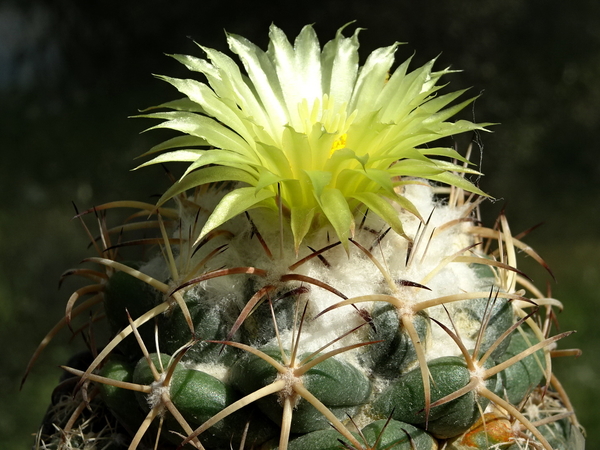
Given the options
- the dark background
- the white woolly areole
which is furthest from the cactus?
the dark background

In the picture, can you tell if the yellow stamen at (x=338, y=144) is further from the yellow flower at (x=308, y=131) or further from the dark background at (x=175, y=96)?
the dark background at (x=175, y=96)

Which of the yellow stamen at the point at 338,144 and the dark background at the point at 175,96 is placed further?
the dark background at the point at 175,96

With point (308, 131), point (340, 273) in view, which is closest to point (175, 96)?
point (308, 131)

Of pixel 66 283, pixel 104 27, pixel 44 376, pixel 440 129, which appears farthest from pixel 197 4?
pixel 440 129

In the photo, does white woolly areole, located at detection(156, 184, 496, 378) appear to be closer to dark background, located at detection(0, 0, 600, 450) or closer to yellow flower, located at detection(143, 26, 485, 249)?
yellow flower, located at detection(143, 26, 485, 249)

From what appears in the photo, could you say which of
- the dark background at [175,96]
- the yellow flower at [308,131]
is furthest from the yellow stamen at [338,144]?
the dark background at [175,96]

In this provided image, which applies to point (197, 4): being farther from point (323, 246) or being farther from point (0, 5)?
point (323, 246)

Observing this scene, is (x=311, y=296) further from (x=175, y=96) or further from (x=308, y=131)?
(x=175, y=96)
